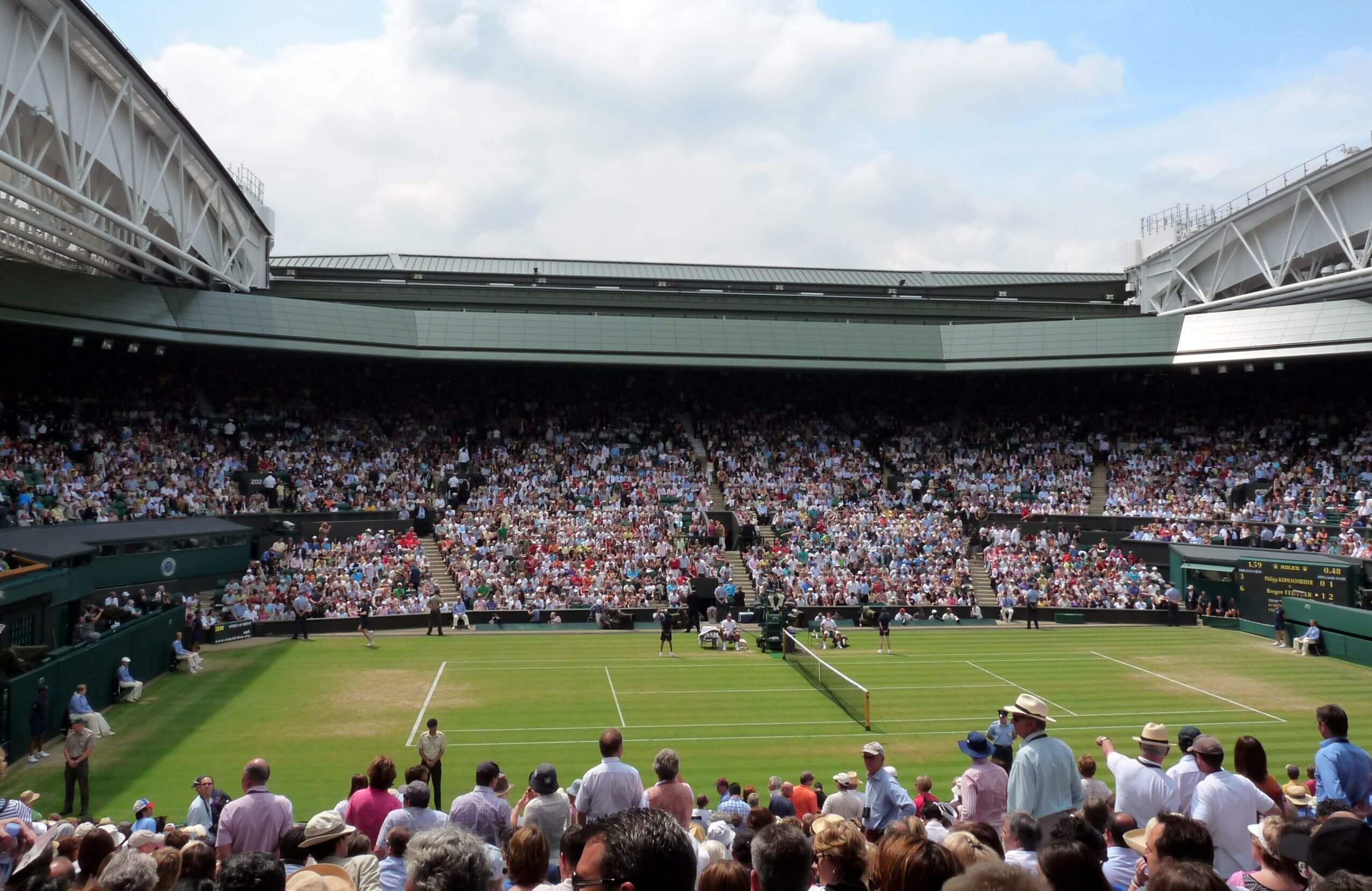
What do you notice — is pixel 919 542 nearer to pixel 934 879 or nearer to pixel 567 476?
pixel 567 476

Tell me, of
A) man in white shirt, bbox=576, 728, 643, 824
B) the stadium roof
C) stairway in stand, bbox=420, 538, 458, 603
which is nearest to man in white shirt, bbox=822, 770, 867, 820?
man in white shirt, bbox=576, 728, 643, 824

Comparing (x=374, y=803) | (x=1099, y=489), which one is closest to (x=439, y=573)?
(x=374, y=803)

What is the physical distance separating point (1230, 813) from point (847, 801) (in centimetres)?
356

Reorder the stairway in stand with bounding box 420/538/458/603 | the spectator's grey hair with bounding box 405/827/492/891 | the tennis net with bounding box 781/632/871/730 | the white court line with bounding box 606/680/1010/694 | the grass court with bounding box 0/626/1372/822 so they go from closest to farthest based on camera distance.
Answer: the spectator's grey hair with bounding box 405/827/492/891
the grass court with bounding box 0/626/1372/822
the tennis net with bounding box 781/632/871/730
the white court line with bounding box 606/680/1010/694
the stairway in stand with bounding box 420/538/458/603

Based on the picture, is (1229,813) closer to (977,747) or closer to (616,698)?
(977,747)

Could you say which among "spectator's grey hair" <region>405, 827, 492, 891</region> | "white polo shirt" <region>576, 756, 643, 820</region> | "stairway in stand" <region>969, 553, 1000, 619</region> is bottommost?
"stairway in stand" <region>969, 553, 1000, 619</region>

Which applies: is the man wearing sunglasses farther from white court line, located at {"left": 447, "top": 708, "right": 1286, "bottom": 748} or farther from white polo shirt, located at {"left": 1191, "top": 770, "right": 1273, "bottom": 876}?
white court line, located at {"left": 447, "top": 708, "right": 1286, "bottom": 748}

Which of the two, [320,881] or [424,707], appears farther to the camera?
[424,707]

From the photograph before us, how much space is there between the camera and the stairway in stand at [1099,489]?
4428 centimetres

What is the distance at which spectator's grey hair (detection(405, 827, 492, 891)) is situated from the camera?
3818 mm

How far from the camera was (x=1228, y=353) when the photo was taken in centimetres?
4316

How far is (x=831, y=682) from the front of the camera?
2441cm

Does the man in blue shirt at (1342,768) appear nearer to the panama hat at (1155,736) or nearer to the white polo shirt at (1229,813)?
the white polo shirt at (1229,813)

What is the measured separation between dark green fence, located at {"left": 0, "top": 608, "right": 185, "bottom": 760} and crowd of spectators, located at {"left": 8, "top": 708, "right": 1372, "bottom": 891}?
7.56m
